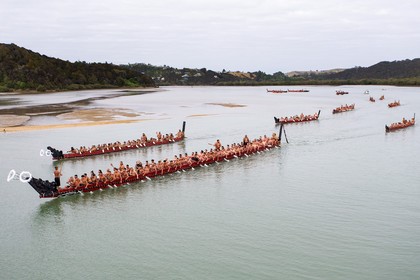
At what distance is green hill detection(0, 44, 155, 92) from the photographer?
421 feet

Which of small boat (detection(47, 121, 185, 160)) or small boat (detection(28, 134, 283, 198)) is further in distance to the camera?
small boat (detection(47, 121, 185, 160))

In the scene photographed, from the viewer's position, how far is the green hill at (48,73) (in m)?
128

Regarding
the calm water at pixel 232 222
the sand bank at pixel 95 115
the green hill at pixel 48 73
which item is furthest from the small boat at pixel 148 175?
the green hill at pixel 48 73

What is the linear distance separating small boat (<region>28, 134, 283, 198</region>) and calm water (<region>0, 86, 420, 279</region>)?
51 centimetres

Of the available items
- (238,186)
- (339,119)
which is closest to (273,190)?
(238,186)

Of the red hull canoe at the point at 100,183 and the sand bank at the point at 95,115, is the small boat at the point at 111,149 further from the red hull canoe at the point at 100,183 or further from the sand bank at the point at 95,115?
the sand bank at the point at 95,115

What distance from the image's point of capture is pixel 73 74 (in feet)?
502

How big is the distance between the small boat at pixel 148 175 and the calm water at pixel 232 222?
1.66 feet

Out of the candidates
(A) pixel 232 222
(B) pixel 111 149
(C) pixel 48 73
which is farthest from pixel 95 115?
(C) pixel 48 73

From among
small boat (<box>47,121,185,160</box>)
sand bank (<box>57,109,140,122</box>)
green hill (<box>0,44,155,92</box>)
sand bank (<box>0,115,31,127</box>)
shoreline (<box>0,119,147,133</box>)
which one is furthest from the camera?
green hill (<box>0,44,155,92</box>)

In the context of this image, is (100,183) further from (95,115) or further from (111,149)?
(95,115)

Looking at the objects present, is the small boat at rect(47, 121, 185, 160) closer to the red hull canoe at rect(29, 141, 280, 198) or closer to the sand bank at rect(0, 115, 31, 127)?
the red hull canoe at rect(29, 141, 280, 198)

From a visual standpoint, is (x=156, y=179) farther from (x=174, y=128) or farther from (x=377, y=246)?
(x=174, y=128)

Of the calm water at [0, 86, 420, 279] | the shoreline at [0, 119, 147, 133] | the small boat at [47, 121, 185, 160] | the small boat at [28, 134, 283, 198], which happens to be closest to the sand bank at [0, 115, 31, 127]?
the shoreline at [0, 119, 147, 133]
